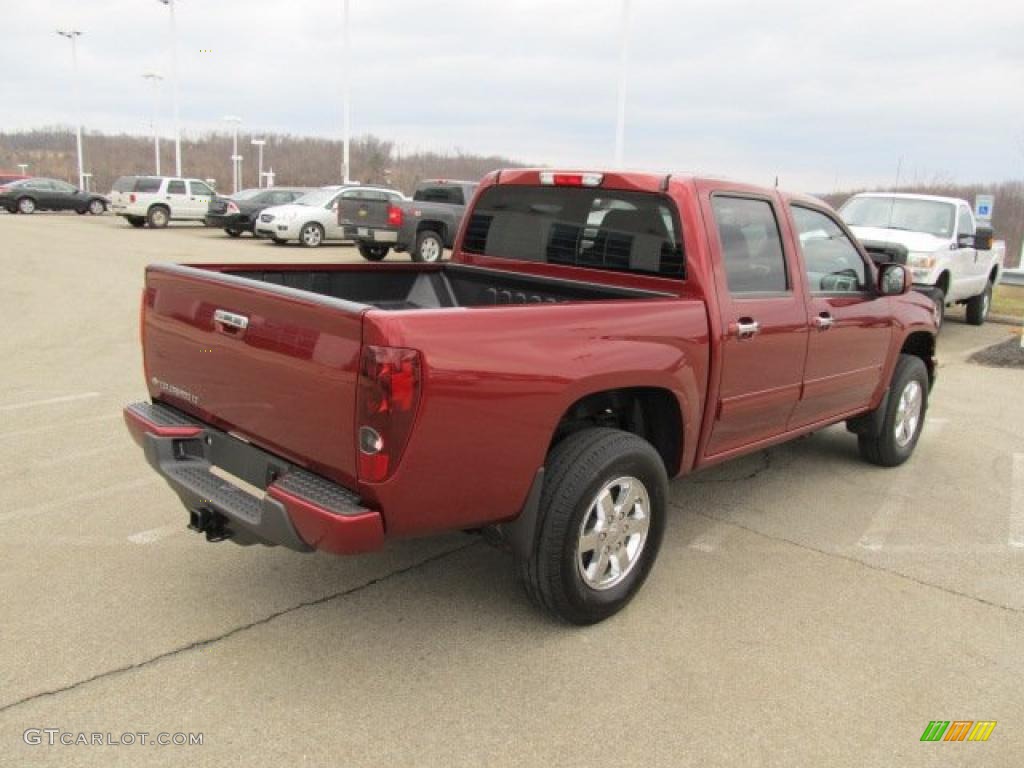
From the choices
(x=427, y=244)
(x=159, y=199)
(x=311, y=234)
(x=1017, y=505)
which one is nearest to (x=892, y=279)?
(x=1017, y=505)

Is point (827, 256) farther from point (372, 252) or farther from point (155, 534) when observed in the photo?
point (372, 252)

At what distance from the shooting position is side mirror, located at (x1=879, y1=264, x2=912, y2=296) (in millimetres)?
5109

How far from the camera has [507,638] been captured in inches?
134

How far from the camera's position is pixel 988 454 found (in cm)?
635

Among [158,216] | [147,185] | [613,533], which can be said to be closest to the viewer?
[613,533]

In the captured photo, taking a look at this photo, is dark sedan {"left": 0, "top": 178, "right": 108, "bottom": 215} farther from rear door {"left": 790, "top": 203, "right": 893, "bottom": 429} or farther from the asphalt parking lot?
rear door {"left": 790, "top": 203, "right": 893, "bottom": 429}

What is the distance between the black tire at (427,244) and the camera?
18.5 meters

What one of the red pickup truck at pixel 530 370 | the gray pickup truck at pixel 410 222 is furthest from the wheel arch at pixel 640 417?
the gray pickup truck at pixel 410 222

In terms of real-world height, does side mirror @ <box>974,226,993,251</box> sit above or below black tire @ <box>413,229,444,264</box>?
above

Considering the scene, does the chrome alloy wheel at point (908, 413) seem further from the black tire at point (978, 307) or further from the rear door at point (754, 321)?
the black tire at point (978, 307)

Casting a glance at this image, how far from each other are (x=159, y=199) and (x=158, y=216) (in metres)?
0.57

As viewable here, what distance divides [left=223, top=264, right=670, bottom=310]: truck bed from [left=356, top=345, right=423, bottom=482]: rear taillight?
1.63 m

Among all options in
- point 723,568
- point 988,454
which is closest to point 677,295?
point 723,568

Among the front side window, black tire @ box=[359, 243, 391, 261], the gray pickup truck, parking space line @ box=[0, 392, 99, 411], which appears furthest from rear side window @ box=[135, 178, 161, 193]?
the front side window
